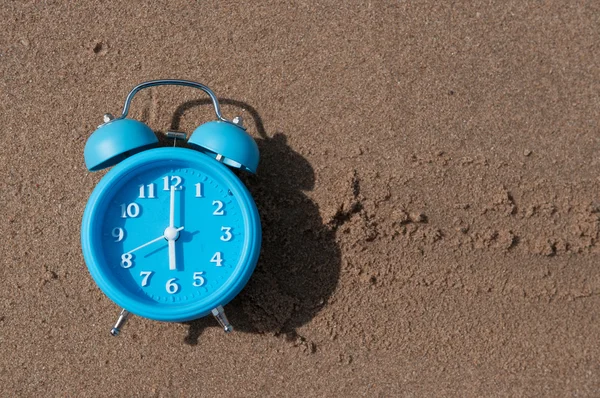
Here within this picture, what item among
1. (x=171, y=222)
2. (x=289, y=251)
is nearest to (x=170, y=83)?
(x=171, y=222)

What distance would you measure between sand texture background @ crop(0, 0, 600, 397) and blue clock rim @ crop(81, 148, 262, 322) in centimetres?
10

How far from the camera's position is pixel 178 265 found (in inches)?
47.9

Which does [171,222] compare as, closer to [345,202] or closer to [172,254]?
[172,254]

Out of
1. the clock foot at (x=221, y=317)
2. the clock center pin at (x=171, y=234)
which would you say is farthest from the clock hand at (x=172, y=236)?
the clock foot at (x=221, y=317)

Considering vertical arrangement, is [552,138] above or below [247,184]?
above

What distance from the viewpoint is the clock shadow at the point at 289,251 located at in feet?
4.31

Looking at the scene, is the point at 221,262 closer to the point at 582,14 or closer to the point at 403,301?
the point at 403,301

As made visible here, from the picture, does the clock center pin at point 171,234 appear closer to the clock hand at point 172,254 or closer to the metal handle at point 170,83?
the clock hand at point 172,254

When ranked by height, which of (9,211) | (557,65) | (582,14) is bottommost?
(9,211)

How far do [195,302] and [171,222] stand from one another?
16 cm

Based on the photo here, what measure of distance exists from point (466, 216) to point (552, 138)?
0.25 meters

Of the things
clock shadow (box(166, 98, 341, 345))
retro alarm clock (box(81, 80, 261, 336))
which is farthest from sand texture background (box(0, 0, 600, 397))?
retro alarm clock (box(81, 80, 261, 336))

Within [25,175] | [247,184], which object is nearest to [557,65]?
[247,184]

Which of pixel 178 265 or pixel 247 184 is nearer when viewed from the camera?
pixel 178 265
